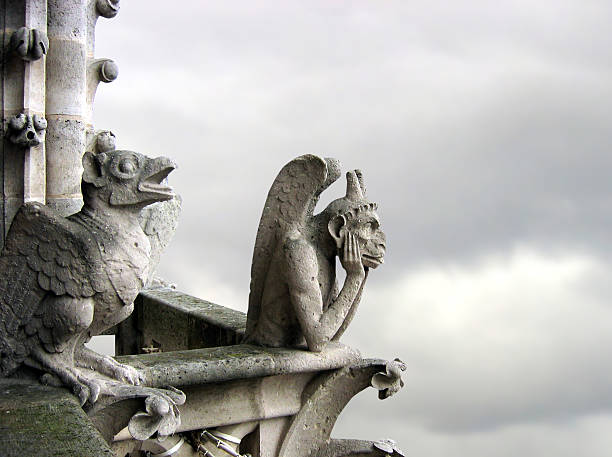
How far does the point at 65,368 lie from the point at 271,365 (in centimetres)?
120

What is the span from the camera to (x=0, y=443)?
3.31 meters

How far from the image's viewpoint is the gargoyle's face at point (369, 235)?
197 inches

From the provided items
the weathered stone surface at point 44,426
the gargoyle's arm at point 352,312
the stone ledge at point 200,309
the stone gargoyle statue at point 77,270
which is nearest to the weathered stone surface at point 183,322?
the stone ledge at point 200,309

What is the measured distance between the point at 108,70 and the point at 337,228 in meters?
2.90

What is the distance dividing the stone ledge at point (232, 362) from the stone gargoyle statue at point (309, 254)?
0.08 metres

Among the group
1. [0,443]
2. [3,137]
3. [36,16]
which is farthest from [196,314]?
[0,443]

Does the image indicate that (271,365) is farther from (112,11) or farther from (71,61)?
(112,11)

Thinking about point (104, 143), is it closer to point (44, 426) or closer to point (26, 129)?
point (26, 129)

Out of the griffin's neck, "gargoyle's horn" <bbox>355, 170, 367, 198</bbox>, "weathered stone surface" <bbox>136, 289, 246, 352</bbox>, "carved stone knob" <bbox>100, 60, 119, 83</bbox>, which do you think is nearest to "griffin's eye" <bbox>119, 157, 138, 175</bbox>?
Result: the griffin's neck

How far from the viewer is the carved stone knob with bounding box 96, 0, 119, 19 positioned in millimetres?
7016

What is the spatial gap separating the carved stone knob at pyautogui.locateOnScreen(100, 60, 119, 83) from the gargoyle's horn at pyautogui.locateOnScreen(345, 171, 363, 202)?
9.02ft

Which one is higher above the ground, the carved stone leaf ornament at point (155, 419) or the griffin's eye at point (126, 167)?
the griffin's eye at point (126, 167)

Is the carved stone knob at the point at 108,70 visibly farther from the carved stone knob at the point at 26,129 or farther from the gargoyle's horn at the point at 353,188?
the gargoyle's horn at the point at 353,188

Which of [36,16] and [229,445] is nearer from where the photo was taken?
[229,445]
